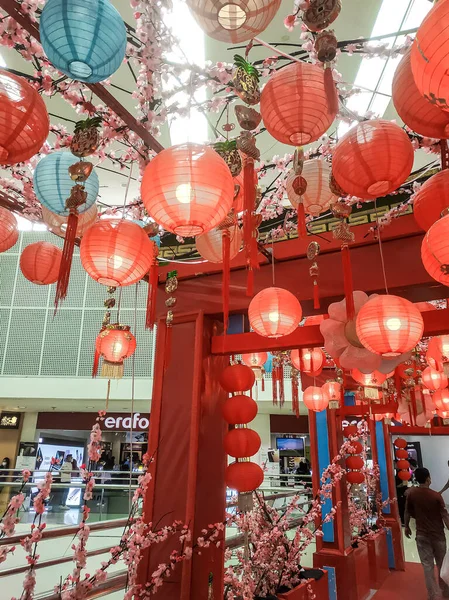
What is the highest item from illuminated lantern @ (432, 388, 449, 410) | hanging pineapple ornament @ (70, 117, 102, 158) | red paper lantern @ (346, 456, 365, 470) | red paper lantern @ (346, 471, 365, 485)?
hanging pineapple ornament @ (70, 117, 102, 158)

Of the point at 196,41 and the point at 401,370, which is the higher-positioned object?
the point at 196,41

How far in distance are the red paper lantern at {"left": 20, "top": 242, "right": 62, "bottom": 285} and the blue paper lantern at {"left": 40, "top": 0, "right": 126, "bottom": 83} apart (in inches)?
67.5

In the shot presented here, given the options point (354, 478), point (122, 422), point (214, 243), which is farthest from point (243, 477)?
point (122, 422)

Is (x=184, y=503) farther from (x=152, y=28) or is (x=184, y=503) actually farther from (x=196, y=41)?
(x=196, y=41)

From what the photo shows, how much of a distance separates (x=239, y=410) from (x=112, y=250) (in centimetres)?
171

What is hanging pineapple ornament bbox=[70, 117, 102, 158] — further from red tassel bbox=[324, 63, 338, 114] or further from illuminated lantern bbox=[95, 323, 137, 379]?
illuminated lantern bbox=[95, 323, 137, 379]

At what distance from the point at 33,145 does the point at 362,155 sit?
1197 millimetres

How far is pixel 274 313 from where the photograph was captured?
2.73 meters

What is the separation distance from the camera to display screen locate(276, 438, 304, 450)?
14828 millimetres

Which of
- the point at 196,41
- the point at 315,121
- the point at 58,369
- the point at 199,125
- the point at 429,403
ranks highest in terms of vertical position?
the point at 196,41

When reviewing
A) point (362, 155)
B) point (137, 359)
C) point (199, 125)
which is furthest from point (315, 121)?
point (137, 359)

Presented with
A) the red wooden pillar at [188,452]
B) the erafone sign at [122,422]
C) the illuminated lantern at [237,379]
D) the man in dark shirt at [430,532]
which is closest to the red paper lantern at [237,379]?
the illuminated lantern at [237,379]

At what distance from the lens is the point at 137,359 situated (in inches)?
479

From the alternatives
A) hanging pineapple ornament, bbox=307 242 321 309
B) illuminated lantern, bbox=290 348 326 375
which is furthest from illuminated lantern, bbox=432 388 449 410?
hanging pineapple ornament, bbox=307 242 321 309
